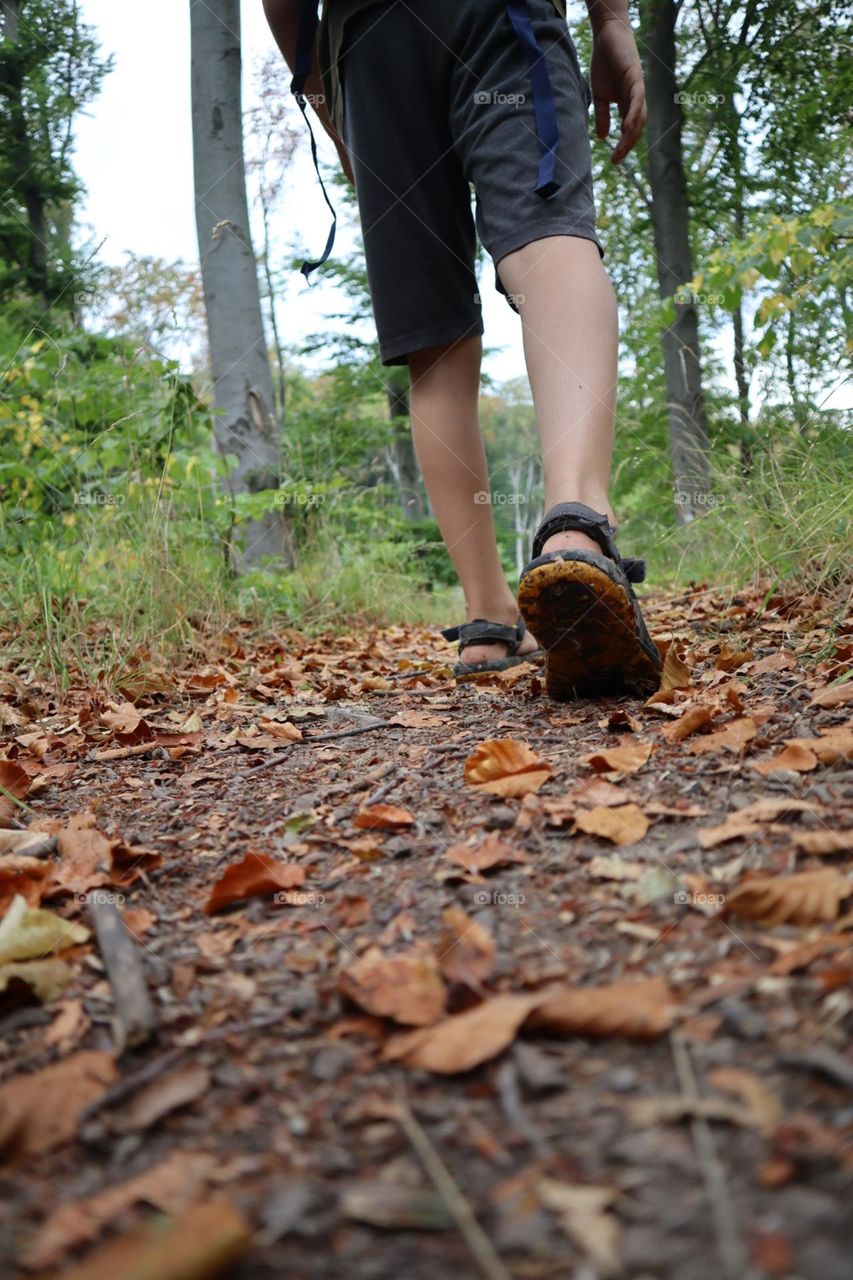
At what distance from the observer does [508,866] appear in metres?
0.97

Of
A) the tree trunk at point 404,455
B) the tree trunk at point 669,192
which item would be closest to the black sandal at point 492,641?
the tree trunk at point 669,192

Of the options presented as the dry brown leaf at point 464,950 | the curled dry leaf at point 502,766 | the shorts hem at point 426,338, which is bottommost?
the dry brown leaf at point 464,950

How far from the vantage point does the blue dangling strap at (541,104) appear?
156 centimetres

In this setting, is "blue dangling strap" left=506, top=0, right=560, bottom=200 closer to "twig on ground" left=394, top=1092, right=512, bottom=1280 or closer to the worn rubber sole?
the worn rubber sole

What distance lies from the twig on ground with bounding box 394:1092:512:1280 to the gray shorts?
147cm

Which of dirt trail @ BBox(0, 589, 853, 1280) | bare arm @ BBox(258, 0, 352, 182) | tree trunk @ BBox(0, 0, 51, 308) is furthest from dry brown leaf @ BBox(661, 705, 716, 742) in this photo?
tree trunk @ BBox(0, 0, 51, 308)

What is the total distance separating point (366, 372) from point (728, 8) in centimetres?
568

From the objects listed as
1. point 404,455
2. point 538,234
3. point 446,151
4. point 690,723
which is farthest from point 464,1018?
point 404,455

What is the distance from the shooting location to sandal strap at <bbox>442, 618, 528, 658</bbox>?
2158 mm

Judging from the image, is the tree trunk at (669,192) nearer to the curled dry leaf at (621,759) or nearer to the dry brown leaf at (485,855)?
the curled dry leaf at (621,759)

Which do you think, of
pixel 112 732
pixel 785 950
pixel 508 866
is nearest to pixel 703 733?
pixel 508 866

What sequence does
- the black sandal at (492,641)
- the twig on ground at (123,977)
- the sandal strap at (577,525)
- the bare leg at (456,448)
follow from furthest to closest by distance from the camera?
the black sandal at (492,641) < the bare leg at (456,448) < the sandal strap at (577,525) < the twig on ground at (123,977)

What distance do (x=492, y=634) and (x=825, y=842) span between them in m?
1.33

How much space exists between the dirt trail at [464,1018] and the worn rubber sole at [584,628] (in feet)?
0.57
